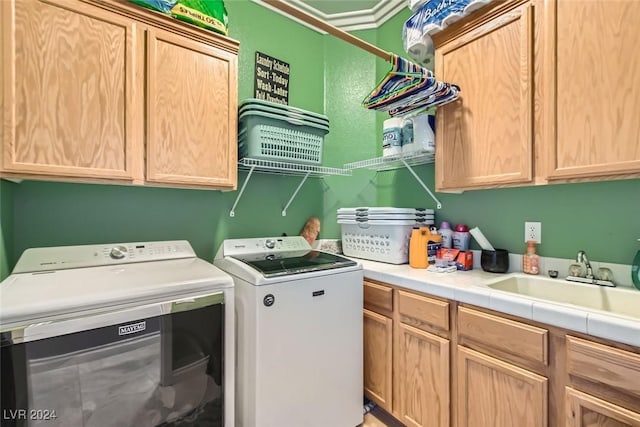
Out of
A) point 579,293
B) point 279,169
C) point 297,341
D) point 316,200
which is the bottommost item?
point 297,341

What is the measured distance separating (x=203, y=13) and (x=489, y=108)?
161cm

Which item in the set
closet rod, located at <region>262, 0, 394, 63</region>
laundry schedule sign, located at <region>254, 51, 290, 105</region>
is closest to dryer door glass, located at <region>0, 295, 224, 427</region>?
closet rod, located at <region>262, 0, 394, 63</region>

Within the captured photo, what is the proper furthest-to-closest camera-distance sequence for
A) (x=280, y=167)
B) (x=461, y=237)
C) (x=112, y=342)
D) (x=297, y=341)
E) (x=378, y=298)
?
1. (x=280, y=167)
2. (x=461, y=237)
3. (x=378, y=298)
4. (x=297, y=341)
5. (x=112, y=342)

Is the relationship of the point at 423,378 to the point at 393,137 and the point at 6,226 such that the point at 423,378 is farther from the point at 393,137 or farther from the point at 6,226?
the point at 6,226

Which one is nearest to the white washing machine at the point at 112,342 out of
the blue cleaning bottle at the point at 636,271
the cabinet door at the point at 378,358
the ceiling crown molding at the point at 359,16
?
the cabinet door at the point at 378,358

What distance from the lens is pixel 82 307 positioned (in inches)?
39.3

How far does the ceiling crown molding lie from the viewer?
2344mm

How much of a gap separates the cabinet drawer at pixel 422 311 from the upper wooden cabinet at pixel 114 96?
118cm

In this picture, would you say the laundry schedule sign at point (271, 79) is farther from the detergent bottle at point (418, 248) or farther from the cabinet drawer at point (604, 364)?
the cabinet drawer at point (604, 364)

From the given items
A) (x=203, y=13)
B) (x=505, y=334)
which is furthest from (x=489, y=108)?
(x=203, y=13)

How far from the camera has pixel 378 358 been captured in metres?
1.74

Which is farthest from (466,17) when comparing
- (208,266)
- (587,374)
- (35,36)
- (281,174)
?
(35,36)

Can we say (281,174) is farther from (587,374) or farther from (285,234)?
(587,374)

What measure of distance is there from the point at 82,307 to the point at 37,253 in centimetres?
62
